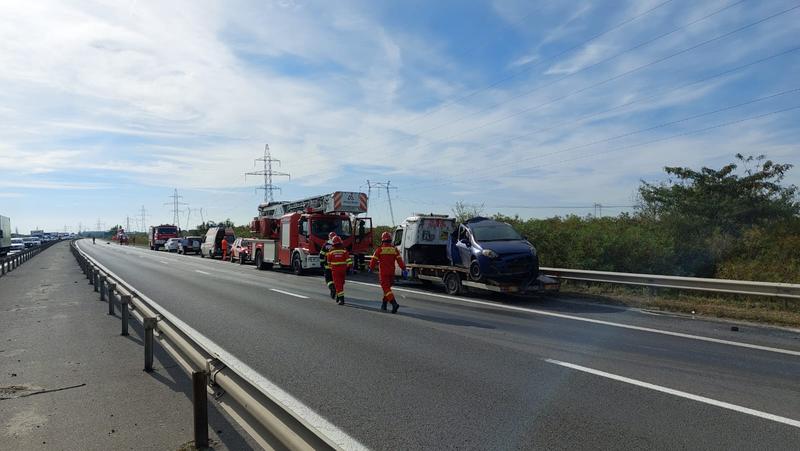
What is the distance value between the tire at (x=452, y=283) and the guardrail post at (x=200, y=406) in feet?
36.1

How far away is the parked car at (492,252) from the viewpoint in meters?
13.5

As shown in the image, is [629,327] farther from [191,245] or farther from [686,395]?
[191,245]

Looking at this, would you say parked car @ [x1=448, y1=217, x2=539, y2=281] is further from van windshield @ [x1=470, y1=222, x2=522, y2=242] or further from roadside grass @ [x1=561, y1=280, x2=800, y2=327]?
roadside grass @ [x1=561, y1=280, x2=800, y2=327]

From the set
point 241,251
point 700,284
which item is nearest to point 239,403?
point 700,284

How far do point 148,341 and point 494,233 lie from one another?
9685mm

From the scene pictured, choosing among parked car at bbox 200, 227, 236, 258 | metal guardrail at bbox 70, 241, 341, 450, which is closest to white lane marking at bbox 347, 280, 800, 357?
metal guardrail at bbox 70, 241, 341, 450

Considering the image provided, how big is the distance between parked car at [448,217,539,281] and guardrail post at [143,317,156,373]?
8.47 metres

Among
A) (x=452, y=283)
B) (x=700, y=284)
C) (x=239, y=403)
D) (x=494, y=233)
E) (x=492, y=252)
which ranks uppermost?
(x=494, y=233)

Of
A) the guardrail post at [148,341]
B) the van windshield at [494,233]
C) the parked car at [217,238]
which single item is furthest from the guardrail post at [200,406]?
the parked car at [217,238]

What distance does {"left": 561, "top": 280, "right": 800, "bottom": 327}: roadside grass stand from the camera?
10672 mm

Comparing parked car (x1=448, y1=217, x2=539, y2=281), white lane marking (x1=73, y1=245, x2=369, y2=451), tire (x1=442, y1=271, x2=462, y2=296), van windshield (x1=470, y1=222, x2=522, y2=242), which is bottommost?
white lane marking (x1=73, y1=245, x2=369, y2=451)

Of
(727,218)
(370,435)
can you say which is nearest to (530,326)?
(370,435)

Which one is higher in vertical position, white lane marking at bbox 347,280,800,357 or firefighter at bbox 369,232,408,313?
firefighter at bbox 369,232,408,313

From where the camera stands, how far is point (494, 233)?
14625 millimetres
